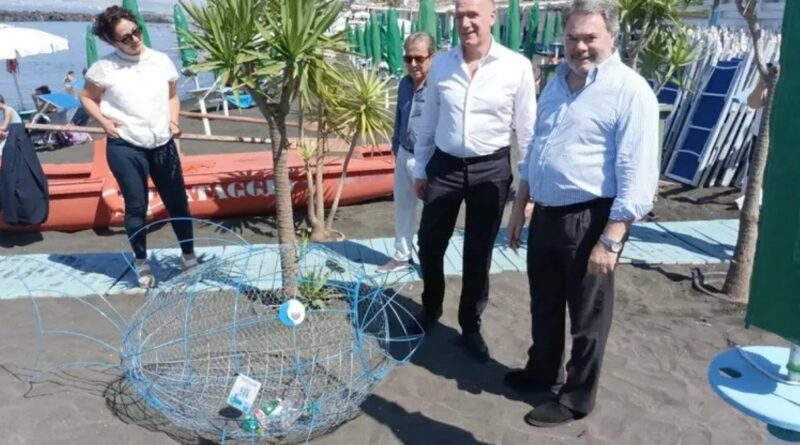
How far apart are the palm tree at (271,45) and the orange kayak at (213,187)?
2.75 metres

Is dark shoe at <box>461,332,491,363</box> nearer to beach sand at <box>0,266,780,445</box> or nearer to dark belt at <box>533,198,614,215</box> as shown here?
beach sand at <box>0,266,780,445</box>

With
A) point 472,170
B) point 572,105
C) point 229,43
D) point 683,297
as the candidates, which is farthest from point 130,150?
point 683,297

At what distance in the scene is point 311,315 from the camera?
4094 millimetres

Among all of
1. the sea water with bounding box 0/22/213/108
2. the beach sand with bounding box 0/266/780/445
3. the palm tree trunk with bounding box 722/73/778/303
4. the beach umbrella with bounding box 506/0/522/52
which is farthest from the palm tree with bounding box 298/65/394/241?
the beach umbrella with bounding box 506/0/522/52

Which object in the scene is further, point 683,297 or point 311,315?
point 683,297

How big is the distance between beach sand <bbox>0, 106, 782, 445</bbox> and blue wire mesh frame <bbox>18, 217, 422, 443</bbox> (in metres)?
0.11

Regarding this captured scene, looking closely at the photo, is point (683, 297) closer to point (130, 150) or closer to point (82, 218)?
point (130, 150)

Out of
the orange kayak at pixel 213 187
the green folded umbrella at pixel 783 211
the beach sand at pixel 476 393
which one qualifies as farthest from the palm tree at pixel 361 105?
the green folded umbrella at pixel 783 211

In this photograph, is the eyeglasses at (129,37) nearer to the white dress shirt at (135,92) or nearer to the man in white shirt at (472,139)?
the white dress shirt at (135,92)

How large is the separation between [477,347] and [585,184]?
1.46 metres

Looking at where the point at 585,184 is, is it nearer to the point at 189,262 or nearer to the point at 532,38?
the point at 189,262

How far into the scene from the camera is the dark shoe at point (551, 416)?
311 cm

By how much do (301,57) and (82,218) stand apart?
3.78 meters

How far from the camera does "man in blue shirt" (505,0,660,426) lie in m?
2.52
